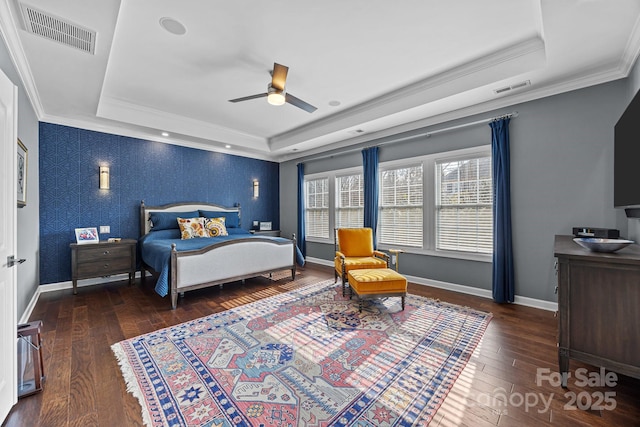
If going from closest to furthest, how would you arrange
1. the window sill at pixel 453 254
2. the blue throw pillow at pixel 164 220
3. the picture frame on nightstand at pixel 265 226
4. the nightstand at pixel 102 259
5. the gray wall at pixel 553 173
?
the gray wall at pixel 553 173 < the window sill at pixel 453 254 < the nightstand at pixel 102 259 < the blue throw pillow at pixel 164 220 < the picture frame on nightstand at pixel 265 226

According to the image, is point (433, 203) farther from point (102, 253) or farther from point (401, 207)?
point (102, 253)

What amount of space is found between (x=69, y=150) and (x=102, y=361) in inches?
145

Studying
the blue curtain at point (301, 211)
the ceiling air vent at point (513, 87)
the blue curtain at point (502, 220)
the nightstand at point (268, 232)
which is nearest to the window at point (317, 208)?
the blue curtain at point (301, 211)

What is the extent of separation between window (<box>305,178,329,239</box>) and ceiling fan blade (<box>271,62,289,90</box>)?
10.6 feet

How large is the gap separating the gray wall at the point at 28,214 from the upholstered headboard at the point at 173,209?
1318 millimetres

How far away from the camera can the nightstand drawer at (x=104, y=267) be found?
3.96 m

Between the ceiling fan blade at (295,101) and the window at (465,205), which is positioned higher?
the ceiling fan blade at (295,101)

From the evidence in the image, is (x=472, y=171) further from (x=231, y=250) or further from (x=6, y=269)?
(x=6, y=269)

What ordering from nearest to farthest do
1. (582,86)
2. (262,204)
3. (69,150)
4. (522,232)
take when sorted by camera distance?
(582,86)
(522,232)
(69,150)
(262,204)

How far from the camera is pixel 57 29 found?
7.06 feet

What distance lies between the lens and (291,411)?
5.40 feet

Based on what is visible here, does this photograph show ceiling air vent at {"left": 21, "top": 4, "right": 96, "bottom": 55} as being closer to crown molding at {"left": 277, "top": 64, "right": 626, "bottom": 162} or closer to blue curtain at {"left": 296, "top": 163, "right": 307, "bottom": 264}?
crown molding at {"left": 277, "top": 64, "right": 626, "bottom": 162}

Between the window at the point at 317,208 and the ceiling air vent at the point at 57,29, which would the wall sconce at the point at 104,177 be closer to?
the ceiling air vent at the point at 57,29

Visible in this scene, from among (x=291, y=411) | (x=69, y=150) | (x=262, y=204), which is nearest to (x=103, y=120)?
(x=69, y=150)
